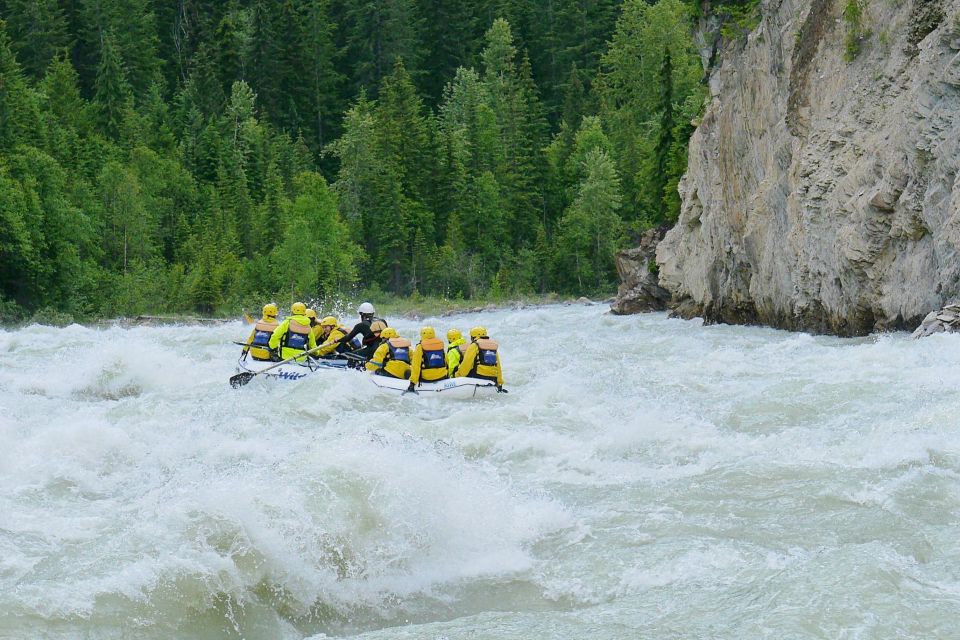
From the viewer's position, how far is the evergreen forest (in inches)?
1633

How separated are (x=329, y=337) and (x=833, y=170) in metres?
9.67

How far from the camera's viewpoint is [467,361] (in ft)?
51.1

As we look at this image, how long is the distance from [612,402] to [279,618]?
26.0 ft

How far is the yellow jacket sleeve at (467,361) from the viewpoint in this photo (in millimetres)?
15555

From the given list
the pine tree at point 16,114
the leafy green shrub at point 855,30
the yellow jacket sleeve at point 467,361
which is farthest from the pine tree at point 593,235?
the yellow jacket sleeve at point 467,361

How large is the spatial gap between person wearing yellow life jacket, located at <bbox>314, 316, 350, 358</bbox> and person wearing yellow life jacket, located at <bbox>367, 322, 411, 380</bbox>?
4.73 feet

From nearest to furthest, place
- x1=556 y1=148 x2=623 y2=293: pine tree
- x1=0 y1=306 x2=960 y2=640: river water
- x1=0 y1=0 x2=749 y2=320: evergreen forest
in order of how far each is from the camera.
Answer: x1=0 y1=306 x2=960 y2=640: river water < x1=0 y1=0 x2=749 y2=320: evergreen forest < x1=556 y1=148 x2=623 y2=293: pine tree

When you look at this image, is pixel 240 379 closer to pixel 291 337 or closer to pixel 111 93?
pixel 291 337

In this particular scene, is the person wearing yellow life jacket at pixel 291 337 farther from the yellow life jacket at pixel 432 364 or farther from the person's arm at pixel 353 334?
the yellow life jacket at pixel 432 364

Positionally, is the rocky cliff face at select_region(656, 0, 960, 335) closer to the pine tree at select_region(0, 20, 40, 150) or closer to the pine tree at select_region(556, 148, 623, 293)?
the pine tree at select_region(556, 148, 623, 293)

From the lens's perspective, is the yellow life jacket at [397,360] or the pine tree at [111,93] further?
the pine tree at [111,93]

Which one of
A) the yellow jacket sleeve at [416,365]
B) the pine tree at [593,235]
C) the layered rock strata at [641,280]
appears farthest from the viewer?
the pine tree at [593,235]

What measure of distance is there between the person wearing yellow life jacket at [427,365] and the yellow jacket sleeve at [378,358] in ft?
3.02

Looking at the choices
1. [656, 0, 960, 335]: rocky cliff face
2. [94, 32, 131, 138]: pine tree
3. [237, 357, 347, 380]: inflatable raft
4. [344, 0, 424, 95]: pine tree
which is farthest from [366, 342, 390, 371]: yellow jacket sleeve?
[344, 0, 424, 95]: pine tree
